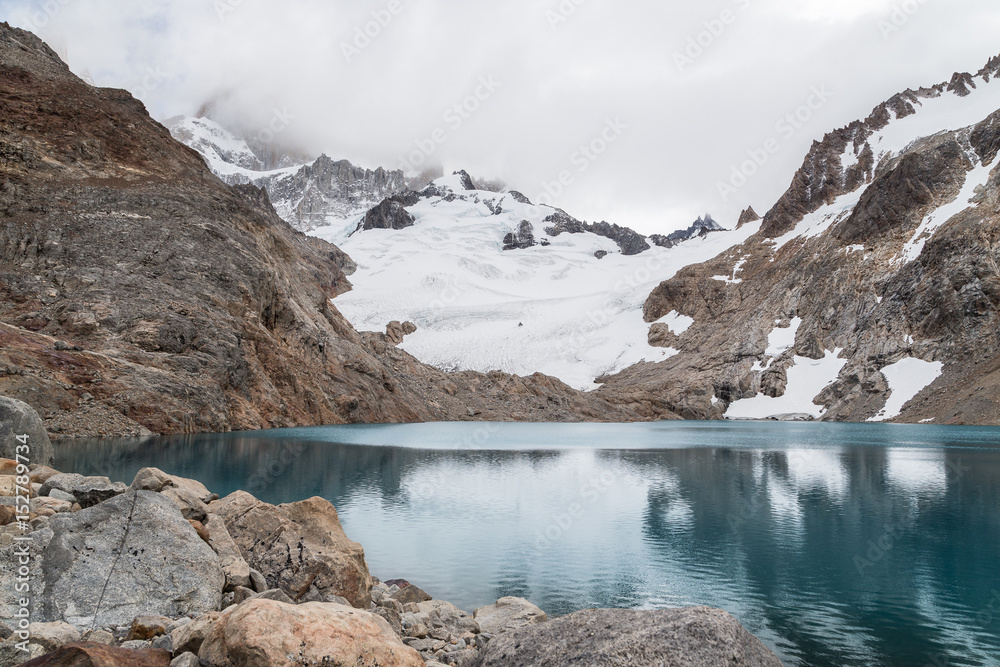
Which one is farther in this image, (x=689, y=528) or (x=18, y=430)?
(x=689, y=528)

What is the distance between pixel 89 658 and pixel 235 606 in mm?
1160

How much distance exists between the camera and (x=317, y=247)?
537ft

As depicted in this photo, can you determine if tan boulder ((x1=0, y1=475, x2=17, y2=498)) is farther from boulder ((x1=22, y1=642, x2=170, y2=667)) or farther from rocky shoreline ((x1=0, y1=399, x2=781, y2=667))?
boulder ((x1=22, y1=642, x2=170, y2=667))

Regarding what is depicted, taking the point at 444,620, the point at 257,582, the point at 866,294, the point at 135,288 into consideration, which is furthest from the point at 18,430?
the point at 866,294

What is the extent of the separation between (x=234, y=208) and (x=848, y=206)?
4428 inches

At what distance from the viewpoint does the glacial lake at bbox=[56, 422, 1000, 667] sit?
37.2 ft

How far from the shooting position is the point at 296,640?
5262 millimetres

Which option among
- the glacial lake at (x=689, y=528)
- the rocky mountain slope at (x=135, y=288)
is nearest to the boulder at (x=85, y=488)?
the glacial lake at (x=689, y=528)

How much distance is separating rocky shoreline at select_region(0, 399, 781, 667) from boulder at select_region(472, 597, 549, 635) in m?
0.03

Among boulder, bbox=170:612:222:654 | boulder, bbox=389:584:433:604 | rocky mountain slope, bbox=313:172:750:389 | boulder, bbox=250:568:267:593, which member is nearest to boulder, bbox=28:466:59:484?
boulder, bbox=250:568:267:593

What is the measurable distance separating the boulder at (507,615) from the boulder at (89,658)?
214 inches

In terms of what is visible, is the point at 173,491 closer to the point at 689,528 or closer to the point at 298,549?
the point at 298,549

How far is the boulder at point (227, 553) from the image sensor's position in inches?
328

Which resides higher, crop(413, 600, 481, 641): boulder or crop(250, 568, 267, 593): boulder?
crop(250, 568, 267, 593): boulder
